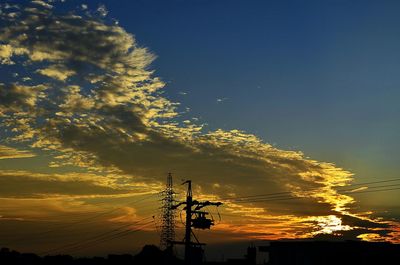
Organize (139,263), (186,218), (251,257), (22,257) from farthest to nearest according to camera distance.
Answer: (22,257), (139,263), (251,257), (186,218)

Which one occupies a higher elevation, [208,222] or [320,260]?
[208,222]

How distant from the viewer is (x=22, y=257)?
113125 mm

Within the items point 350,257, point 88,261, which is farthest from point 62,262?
point 350,257

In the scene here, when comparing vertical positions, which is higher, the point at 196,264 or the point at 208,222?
the point at 208,222

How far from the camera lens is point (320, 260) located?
155 ft

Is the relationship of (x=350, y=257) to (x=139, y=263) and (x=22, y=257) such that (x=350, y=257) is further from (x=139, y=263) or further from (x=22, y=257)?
(x=22, y=257)

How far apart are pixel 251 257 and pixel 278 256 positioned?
22697mm

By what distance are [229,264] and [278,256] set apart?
110ft

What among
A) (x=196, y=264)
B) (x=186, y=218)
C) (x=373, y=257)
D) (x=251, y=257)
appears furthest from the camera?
(x=251, y=257)

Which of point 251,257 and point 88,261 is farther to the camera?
point 88,261

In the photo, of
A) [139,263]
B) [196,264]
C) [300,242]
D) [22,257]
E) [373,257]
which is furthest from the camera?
[22,257]

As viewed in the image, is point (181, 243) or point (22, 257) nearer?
point (181, 243)

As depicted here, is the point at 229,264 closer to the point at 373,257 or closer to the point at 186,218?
the point at 186,218

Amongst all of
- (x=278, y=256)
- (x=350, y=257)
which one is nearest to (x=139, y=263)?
(x=278, y=256)
